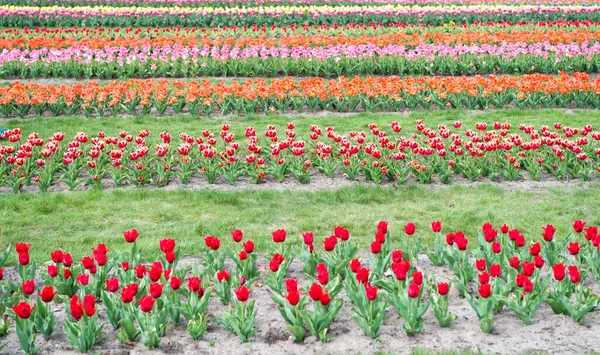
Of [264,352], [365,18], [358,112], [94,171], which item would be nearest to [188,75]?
[358,112]

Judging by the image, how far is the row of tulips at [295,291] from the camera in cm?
455

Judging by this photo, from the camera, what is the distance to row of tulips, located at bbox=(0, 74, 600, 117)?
11.9 m

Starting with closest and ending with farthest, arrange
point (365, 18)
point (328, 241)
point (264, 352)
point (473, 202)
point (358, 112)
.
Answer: point (264, 352) < point (328, 241) < point (473, 202) < point (358, 112) < point (365, 18)

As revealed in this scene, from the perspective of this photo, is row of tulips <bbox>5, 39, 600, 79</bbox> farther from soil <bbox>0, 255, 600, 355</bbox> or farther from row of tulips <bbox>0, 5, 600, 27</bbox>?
soil <bbox>0, 255, 600, 355</bbox>

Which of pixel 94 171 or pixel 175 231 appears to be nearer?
pixel 175 231

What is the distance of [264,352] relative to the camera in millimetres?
4605

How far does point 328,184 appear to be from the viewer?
855 cm

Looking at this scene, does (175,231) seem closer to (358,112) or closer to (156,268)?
(156,268)

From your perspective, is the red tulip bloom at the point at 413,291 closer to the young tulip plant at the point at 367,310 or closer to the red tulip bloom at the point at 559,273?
the young tulip plant at the point at 367,310

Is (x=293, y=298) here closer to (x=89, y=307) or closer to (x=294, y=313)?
(x=294, y=313)

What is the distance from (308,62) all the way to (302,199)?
7.59 meters

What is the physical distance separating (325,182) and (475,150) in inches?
69.1

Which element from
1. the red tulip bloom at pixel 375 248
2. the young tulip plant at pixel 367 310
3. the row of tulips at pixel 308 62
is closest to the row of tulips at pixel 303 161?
the red tulip bloom at pixel 375 248

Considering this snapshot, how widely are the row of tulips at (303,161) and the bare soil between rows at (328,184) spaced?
68 mm
